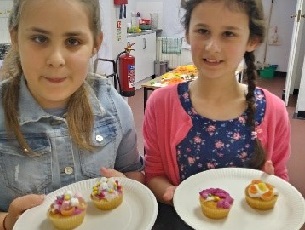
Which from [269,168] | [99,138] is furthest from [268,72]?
[99,138]

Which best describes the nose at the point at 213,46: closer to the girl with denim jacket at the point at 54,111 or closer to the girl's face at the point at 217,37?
the girl's face at the point at 217,37

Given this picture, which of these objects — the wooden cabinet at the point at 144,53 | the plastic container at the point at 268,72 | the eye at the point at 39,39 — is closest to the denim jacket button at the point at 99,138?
the eye at the point at 39,39

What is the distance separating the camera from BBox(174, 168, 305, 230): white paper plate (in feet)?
3.40

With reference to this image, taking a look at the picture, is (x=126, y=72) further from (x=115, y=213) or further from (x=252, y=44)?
(x=115, y=213)

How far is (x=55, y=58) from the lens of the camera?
3.11ft

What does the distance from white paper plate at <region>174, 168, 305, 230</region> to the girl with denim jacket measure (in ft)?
0.84

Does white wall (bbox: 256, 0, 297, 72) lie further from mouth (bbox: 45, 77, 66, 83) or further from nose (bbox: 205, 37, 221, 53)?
mouth (bbox: 45, 77, 66, 83)

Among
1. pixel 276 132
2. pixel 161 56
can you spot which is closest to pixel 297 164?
pixel 276 132

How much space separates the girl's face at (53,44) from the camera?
3.11 ft

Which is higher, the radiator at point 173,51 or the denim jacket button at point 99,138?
the denim jacket button at point 99,138

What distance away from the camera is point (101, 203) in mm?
1092

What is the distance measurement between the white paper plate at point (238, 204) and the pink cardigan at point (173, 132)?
12 cm

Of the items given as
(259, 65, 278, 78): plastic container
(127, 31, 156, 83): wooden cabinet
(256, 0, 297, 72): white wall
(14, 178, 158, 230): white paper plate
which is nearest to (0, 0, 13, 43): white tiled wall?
(127, 31, 156, 83): wooden cabinet

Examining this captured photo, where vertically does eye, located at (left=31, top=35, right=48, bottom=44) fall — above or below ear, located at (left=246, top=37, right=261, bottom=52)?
above
